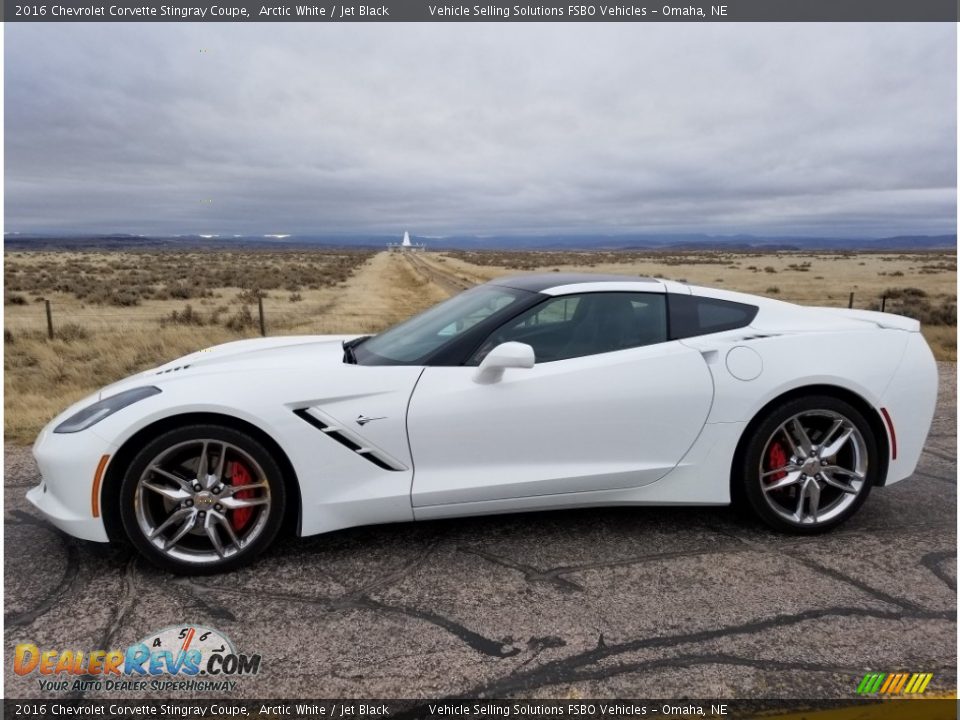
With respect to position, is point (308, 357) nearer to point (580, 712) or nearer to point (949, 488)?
point (580, 712)

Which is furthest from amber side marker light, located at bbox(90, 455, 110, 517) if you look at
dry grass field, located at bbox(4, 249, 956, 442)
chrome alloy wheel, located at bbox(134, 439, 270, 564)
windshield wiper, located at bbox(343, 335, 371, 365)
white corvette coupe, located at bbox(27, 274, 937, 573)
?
dry grass field, located at bbox(4, 249, 956, 442)

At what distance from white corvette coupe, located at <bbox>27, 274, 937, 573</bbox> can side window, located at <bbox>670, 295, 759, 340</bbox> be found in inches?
0.4

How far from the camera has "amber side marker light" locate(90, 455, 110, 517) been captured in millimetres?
3164

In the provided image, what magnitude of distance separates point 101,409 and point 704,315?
3.16 meters

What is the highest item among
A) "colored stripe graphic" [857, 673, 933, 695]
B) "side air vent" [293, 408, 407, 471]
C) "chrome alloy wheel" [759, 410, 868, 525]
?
"side air vent" [293, 408, 407, 471]

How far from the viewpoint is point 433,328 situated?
3965mm

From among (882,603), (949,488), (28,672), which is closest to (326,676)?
(28,672)

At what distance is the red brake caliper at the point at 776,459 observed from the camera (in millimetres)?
3770

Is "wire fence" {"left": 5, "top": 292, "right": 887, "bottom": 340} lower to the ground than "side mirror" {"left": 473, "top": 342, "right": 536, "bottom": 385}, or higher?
lower

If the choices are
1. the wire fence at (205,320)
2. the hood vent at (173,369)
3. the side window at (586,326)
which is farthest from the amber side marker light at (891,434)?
the wire fence at (205,320)

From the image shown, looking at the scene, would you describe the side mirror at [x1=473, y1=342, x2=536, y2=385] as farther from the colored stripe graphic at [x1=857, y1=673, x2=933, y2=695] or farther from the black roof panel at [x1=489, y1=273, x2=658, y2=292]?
the colored stripe graphic at [x1=857, y1=673, x2=933, y2=695]

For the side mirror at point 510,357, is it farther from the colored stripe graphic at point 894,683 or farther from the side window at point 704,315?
the colored stripe graphic at point 894,683

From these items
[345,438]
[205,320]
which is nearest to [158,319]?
[205,320]

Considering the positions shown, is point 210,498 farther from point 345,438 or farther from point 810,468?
point 810,468
